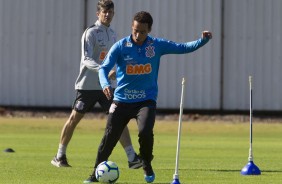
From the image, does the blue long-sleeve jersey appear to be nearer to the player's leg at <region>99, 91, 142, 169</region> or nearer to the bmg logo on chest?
the bmg logo on chest

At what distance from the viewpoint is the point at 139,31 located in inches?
517

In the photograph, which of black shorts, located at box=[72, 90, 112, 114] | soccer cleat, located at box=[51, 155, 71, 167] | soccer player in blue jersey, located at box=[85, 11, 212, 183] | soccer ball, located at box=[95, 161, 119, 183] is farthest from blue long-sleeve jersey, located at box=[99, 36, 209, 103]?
soccer cleat, located at box=[51, 155, 71, 167]

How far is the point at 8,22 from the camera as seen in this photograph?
33.2 m

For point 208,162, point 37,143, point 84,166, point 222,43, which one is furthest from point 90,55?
point 222,43

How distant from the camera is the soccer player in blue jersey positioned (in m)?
13.2

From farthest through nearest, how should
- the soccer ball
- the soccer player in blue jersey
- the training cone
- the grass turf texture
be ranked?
1. the training cone
2. the grass turf texture
3. the soccer player in blue jersey
4. the soccer ball

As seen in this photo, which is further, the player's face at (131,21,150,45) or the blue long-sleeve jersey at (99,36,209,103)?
the blue long-sleeve jersey at (99,36,209,103)

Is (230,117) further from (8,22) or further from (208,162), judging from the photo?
(208,162)

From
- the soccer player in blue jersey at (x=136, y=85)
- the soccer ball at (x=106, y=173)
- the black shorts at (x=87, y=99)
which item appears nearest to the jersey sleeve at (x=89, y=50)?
the black shorts at (x=87, y=99)

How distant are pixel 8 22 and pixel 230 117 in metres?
7.50

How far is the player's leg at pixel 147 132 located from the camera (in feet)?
43.0

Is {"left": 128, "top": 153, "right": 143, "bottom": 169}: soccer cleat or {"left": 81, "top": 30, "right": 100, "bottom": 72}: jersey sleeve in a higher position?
{"left": 81, "top": 30, "right": 100, "bottom": 72}: jersey sleeve

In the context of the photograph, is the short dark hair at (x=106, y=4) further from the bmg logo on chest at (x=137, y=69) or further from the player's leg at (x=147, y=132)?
the player's leg at (x=147, y=132)

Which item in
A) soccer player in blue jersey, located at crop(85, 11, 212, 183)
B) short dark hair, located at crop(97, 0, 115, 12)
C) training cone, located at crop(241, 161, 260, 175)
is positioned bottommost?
training cone, located at crop(241, 161, 260, 175)
